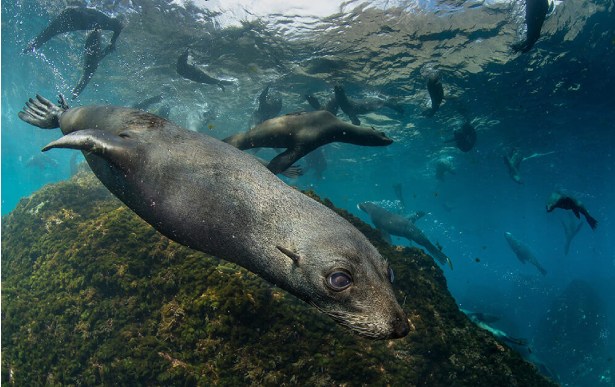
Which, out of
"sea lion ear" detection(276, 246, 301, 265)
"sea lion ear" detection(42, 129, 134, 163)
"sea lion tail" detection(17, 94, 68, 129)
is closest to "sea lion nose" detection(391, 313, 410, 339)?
"sea lion ear" detection(276, 246, 301, 265)

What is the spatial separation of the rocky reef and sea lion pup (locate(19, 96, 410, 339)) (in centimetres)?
138

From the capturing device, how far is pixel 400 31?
1209 centimetres

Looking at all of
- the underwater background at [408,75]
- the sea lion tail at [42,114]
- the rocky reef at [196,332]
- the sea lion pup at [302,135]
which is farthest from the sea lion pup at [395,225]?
the sea lion tail at [42,114]

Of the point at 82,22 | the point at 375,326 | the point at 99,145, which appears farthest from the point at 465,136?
the point at 82,22

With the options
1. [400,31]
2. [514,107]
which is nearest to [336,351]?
[400,31]

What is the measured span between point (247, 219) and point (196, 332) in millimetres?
1844

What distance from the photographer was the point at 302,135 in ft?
15.6

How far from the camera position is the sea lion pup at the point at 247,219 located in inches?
72.4

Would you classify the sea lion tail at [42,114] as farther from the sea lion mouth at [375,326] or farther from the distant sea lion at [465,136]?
the distant sea lion at [465,136]

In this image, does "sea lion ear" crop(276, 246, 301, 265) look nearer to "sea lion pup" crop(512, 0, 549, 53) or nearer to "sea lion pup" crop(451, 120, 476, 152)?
"sea lion pup" crop(512, 0, 549, 53)

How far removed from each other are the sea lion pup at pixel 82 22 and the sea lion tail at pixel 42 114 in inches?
375

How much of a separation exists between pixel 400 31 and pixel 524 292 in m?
37.2

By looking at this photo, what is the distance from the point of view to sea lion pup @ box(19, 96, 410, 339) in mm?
1839

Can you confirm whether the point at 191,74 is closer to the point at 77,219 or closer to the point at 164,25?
the point at 164,25
